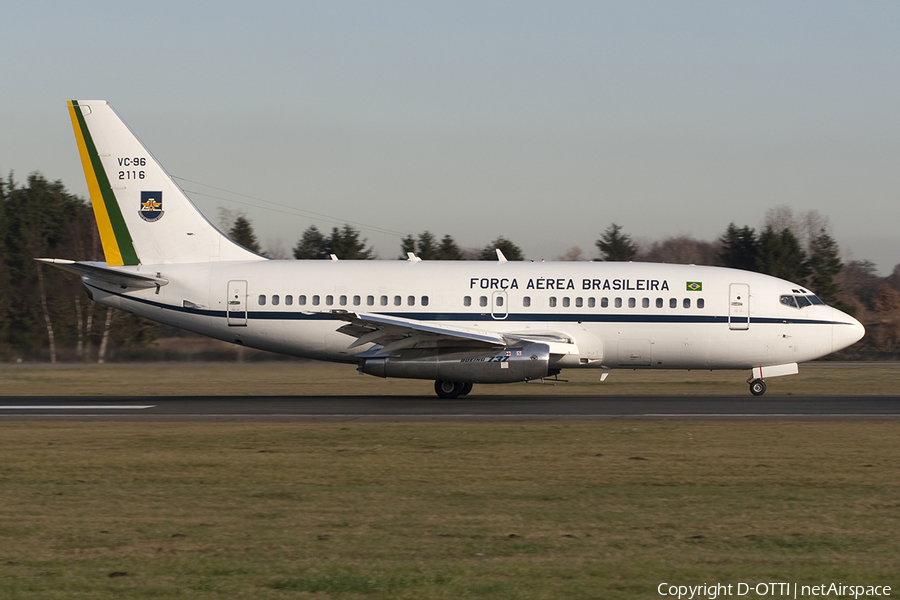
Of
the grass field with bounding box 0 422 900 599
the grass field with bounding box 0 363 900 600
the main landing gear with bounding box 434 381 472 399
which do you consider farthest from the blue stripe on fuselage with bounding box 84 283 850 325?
the grass field with bounding box 0 422 900 599

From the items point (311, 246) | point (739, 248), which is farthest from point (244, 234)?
point (739, 248)

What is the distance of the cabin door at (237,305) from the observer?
1081 inches

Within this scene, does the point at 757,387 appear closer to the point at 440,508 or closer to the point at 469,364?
the point at 469,364

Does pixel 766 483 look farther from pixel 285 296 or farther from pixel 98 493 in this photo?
pixel 285 296

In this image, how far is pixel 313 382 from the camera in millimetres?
32750

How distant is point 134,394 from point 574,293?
44.4 ft

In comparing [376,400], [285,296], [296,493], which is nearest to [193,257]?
[285,296]

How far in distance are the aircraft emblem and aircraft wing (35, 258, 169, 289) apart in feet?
6.68

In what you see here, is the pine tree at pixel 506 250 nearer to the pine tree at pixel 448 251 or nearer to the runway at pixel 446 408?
the pine tree at pixel 448 251

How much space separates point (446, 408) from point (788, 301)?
11.4 metres

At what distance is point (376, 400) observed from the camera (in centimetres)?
2558

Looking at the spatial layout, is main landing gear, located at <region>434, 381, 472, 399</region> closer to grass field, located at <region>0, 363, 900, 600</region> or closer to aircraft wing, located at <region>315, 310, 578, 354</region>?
aircraft wing, located at <region>315, 310, 578, 354</region>

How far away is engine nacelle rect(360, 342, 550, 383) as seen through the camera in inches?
986

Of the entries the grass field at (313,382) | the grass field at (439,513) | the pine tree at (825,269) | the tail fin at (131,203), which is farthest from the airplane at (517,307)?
the pine tree at (825,269)
